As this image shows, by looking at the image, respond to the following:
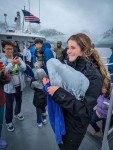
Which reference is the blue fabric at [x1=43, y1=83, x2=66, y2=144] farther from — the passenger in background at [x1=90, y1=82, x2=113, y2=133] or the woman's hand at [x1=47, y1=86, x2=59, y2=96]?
the passenger in background at [x1=90, y1=82, x2=113, y2=133]

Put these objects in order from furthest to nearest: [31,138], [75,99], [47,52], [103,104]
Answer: [47,52] < [31,138] < [103,104] < [75,99]

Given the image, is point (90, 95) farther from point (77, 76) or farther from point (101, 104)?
point (101, 104)

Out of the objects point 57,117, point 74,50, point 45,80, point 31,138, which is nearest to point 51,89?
point 45,80

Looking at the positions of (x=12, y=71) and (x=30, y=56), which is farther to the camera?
(x=30, y=56)

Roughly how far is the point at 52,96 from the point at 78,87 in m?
0.24

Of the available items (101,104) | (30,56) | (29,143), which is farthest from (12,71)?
(30,56)

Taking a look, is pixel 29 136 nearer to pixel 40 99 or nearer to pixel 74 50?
pixel 40 99

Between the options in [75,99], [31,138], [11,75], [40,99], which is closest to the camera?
[75,99]

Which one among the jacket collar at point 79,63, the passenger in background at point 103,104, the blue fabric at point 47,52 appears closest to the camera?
the jacket collar at point 79,63

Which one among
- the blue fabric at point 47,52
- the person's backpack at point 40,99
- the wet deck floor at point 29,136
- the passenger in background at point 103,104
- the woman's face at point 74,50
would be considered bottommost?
the wet deck floor at point 29,136

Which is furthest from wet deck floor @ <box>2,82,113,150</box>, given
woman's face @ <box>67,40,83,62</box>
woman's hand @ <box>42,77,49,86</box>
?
woman's face @ <box>67,40,83,62</box>

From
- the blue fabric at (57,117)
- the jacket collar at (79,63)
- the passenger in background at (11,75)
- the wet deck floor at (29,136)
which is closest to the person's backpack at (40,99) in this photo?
the blue fabric at (57,117)

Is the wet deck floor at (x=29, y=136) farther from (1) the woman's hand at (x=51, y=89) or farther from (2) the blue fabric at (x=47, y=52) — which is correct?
(1) the woman's hand at (x=51, y=89)

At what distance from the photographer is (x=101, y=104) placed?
2797mm
